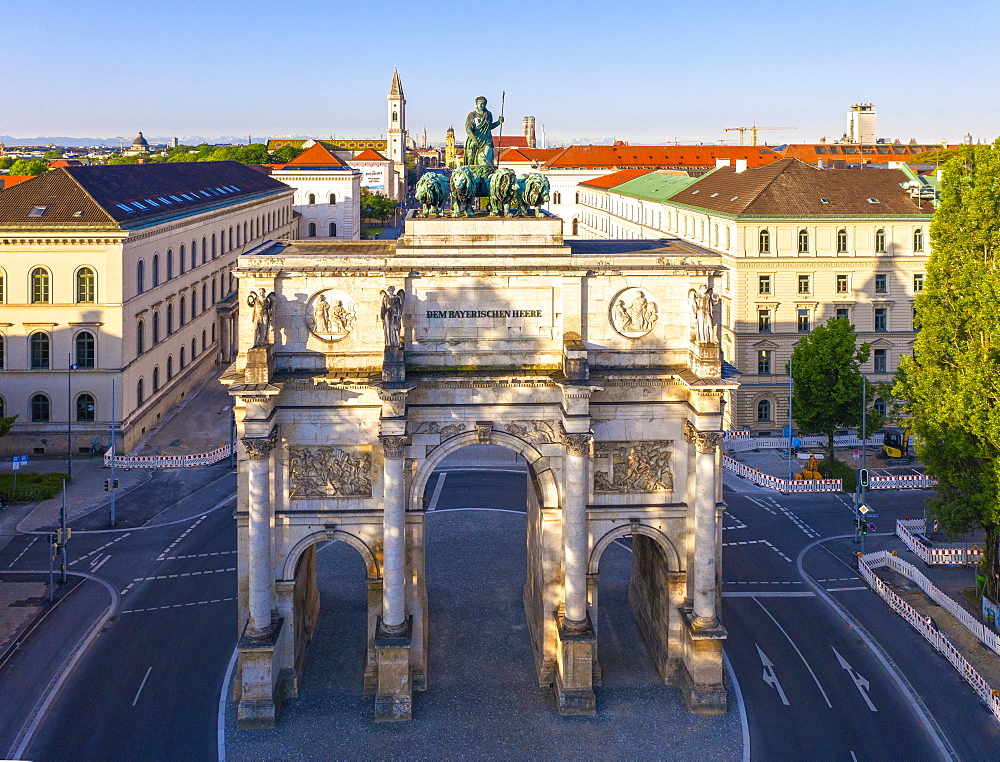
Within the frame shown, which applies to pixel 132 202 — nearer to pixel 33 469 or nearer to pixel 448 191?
pixel 33 469

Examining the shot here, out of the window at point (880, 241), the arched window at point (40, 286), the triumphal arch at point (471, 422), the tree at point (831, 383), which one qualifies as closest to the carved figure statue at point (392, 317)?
the triumphal arch at point (471, 422)

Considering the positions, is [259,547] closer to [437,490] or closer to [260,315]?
[260,315]

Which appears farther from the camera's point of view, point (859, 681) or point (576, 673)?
point (859, 681)

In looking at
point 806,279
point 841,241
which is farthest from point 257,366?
Result: point 841,241

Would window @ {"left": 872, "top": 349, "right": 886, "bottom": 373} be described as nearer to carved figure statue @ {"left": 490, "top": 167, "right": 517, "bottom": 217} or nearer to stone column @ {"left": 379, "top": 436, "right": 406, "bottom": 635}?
carved figure statue @ {"left": 490, "top": 167, "right": 517, "bottom": 217}

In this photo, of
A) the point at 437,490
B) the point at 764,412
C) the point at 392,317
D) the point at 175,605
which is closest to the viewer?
the point at 392,317

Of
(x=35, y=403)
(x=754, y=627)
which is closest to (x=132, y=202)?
(x=35, y=403)

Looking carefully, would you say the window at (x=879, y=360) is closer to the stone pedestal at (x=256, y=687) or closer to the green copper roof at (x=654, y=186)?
the green copper roof at (x=654, y=186)
